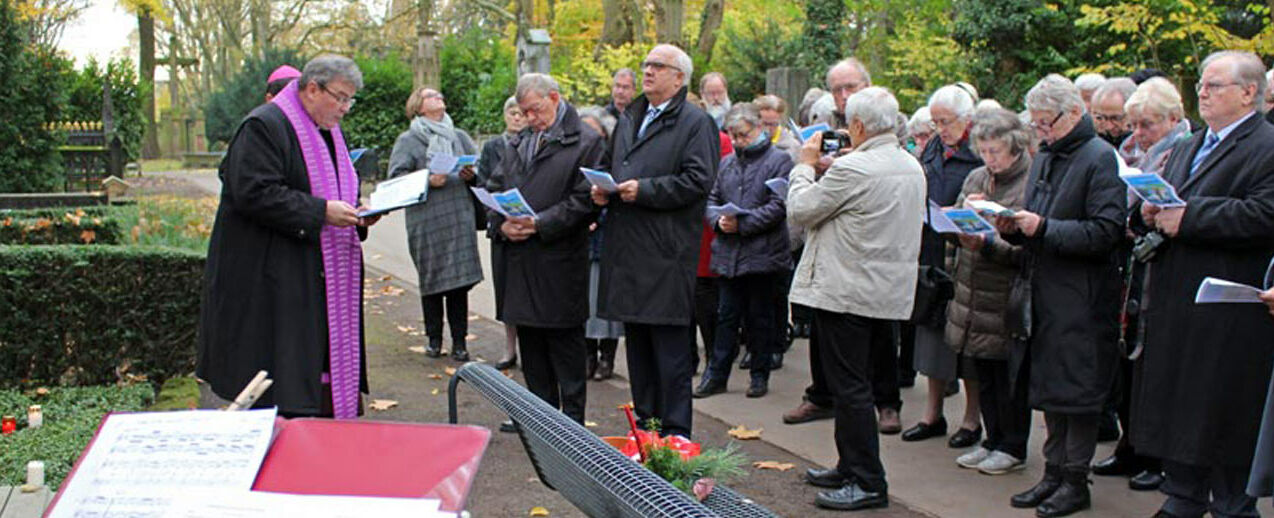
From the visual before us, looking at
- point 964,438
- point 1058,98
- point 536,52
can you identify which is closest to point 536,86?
point 1058,98

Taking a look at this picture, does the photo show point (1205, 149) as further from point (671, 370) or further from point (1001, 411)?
point (671, 370)

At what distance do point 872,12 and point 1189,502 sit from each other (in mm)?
26692

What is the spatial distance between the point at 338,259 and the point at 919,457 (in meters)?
3.22

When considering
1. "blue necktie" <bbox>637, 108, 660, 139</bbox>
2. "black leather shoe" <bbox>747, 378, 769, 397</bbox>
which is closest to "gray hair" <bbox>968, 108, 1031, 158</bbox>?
"blue necktie" <bbox>637, 108, 660, 139</bbox>

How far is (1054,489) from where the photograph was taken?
5633mm

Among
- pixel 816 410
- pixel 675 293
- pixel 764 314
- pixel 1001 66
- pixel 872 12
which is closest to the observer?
pixel 675 293

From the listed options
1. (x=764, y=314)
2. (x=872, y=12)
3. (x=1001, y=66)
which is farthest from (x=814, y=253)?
(x=872, y=12)

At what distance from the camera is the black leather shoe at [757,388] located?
26.1ft

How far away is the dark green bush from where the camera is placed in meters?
8.89

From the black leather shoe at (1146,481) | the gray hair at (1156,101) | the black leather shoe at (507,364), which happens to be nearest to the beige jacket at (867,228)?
the gray hair at (1156,101)

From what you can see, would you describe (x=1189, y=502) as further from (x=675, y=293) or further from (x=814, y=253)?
(x=675, y=293)

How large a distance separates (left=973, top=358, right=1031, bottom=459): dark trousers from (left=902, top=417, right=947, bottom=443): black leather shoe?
0.55 metres

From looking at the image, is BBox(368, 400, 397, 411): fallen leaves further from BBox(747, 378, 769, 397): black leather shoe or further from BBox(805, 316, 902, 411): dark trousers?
BBox(805, 316, 902, 411): dark trousers

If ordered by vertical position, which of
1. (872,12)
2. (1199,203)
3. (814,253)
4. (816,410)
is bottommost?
(816,410)
